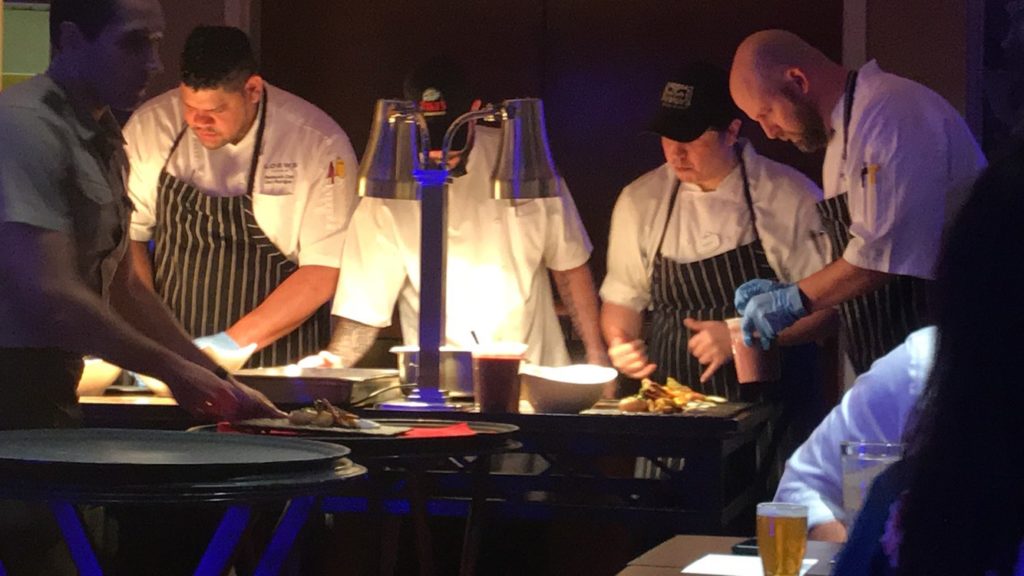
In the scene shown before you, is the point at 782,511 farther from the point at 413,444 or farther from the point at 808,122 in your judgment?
the point at 808,122

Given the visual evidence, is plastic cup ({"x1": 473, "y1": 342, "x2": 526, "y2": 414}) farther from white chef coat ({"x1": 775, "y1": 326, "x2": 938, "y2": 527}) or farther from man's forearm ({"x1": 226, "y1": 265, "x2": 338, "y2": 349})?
→ man's forearm ({"x1": 226, "y1": 265, "x2": 338, "y2": 349})

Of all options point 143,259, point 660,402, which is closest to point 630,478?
point 660,402

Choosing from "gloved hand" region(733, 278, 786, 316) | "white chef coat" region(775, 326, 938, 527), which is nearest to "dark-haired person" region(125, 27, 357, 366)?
"gloved hand" region(733, 278, 786, 316)

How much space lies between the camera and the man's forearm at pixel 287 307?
371 cm

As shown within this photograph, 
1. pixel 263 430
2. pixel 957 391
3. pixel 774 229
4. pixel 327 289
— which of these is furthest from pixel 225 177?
pixel 957 391

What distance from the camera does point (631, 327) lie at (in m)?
3.91

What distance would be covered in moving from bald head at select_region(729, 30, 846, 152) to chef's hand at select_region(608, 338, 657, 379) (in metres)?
0.66

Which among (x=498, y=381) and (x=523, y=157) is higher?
(x=523, y=157)

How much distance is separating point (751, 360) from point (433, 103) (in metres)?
1.03

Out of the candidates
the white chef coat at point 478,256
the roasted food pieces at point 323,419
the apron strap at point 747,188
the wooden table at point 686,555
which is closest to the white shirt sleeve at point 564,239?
the white chef coat at point 478,256

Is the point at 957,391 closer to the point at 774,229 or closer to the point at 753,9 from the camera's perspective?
the point at 774,229

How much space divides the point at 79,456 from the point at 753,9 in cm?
379

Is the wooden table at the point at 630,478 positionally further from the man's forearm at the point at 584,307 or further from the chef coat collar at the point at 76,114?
the man's forearm at the point at 584,307

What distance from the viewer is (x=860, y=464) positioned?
1.56 metres
